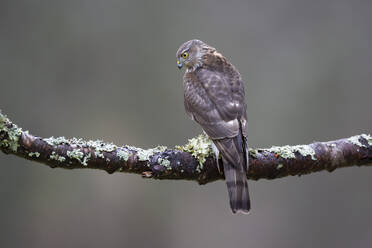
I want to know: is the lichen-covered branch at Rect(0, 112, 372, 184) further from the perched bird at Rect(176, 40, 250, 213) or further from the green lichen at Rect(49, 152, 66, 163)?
the perched bird at Rect(176, 40, 250, 213)

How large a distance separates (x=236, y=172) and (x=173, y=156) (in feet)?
1.38

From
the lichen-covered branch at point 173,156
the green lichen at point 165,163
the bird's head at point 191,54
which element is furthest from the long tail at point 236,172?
the bird's head at point 191,54

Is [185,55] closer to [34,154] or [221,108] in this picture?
[221,108]

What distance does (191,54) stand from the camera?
13.7ft

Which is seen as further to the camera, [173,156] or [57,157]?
[173,156]

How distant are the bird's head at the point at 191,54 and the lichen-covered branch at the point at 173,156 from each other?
3.32ft

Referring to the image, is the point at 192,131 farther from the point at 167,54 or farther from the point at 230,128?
the point at 230,128

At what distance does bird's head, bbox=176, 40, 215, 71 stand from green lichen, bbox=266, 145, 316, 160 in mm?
1159

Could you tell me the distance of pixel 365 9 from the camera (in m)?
6.48

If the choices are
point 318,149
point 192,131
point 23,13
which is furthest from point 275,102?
point 23,13

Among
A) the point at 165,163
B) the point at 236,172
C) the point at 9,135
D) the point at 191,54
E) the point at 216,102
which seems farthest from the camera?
the point at 191,54

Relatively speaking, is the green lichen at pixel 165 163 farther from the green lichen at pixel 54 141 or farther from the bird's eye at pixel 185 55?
the bird's eye at pixel 185 55

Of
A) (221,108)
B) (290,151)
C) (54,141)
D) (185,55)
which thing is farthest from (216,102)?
(54,141)

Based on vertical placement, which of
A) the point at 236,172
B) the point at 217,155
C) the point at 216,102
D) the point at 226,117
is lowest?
the point at 236,172
